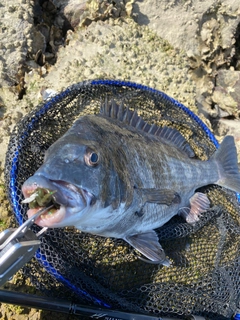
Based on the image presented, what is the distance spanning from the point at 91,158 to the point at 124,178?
38 cm

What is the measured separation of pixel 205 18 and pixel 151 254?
4227mm

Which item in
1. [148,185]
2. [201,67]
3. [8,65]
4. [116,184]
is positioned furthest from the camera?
[201,67]

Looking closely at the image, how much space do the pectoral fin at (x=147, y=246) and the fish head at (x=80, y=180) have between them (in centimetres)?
63

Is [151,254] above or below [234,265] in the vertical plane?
above

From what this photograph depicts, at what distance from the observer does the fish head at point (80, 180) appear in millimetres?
1537

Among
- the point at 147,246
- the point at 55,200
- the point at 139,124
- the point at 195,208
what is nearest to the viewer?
the point at 55,200

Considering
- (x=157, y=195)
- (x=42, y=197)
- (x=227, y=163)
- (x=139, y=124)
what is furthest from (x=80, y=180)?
(x=227, y=163)

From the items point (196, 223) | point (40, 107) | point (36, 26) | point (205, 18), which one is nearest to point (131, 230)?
point (196, 223)

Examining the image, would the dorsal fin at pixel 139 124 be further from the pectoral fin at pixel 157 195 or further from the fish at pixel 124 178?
the pectoral fin at pixel 157 195

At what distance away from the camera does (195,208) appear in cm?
317

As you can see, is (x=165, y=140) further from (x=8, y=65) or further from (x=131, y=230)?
(x=8, y=65)

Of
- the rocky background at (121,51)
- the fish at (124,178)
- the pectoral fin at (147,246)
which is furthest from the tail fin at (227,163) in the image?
the pectoral fin at (147,246)

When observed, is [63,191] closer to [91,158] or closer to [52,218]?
[52,218]

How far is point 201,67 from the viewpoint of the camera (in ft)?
16.4
